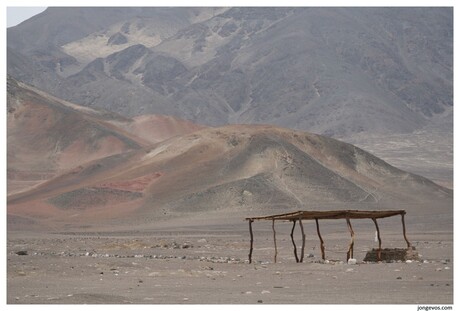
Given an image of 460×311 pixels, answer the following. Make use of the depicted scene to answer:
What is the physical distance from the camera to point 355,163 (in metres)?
86.7

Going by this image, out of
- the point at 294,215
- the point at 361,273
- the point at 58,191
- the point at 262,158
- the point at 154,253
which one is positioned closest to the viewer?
the point at 361,273

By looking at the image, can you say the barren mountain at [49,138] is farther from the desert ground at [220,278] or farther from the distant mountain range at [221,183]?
the desert ground at [220,278]

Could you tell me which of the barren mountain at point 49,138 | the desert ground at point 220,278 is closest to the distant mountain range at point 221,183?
the barren mountain at point 49,138

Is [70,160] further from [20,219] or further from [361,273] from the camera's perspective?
[361,273]

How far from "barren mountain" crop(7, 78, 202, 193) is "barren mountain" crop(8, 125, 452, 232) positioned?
18.0m

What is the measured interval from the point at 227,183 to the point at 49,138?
49.2 m

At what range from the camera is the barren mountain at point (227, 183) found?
72688 mm

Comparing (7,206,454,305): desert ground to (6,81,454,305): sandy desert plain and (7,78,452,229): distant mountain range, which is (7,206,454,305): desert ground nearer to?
(6,81,454,305): sandy desert plain

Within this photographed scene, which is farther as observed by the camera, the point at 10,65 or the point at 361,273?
the point at 10,65

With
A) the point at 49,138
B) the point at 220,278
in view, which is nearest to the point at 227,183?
the point at 49,138

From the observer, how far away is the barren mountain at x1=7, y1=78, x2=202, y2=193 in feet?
364

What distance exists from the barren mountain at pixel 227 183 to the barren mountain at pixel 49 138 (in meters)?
18.0

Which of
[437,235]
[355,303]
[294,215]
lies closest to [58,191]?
[437,235]

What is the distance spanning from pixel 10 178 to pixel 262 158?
35806mm
